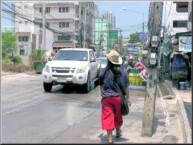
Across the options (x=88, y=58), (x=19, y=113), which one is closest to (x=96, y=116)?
(x=19, y=113)

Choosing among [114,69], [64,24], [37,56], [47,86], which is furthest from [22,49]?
[114,69]

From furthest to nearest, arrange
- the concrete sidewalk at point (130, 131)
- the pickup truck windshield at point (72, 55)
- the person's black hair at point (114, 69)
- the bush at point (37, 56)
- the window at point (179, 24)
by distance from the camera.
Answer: the window at point (179, 24)
the bush at point (37, 56)
the pickup truck windshield at point (72, 55)
the concrete sidewalk at point (130, 131)
the person's black hair at point (114, 69)

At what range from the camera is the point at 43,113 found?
30.5ft

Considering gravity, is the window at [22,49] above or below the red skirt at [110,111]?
above

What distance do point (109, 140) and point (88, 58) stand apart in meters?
8.74

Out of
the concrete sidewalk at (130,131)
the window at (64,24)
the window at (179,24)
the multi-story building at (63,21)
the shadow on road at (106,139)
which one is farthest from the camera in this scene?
the window at (64,24)

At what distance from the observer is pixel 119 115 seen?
639 cm

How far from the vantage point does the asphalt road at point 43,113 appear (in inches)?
271

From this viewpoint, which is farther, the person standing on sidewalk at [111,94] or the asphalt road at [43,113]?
the asphalt road at [43,113]

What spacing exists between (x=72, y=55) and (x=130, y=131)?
7.84 metres

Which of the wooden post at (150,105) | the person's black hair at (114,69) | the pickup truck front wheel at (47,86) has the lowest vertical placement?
the pickup truck front wheel at (47,86)

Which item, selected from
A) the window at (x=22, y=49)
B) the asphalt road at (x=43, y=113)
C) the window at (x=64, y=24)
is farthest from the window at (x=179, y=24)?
the asphalt road at (x=43, y=113)

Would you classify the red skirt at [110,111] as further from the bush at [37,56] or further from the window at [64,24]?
the window at [64,24]

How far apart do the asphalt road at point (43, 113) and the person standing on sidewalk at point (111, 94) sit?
89 cm
